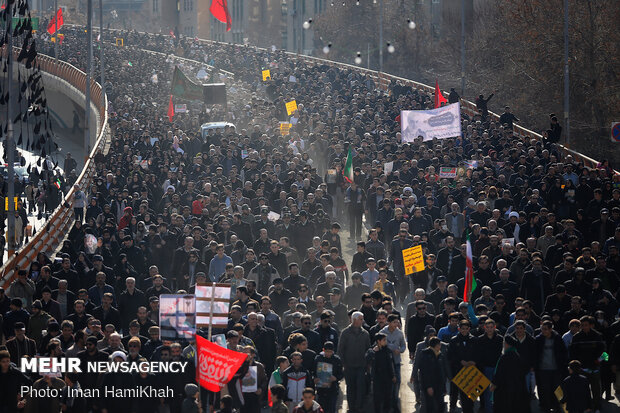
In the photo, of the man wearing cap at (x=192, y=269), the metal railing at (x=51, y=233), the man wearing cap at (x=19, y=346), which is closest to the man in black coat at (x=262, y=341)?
the man wearing cap at (x=19, y=346)

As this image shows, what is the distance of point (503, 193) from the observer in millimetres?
22828

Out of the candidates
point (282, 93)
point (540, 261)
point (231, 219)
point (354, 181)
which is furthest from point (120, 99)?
point (540, 261)

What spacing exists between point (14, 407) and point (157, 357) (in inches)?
67.2

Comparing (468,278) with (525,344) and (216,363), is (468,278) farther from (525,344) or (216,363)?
(216,363)

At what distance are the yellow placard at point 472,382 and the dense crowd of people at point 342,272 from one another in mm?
115

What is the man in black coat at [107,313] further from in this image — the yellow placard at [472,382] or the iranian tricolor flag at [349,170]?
the iranian tricolor flag at [349,170]

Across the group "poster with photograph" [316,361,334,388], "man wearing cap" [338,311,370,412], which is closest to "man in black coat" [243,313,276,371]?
"man wearing cap" [338,311,370,412]

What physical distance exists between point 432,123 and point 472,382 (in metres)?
14.7

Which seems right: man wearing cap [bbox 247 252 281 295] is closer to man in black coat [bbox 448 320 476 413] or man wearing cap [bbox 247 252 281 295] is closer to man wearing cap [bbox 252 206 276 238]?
man wearing cap [bbox 252 206 276 238]

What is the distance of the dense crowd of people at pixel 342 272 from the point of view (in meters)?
14.4

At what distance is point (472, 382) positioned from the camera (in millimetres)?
14680

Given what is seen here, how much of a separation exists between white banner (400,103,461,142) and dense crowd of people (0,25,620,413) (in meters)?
0.47

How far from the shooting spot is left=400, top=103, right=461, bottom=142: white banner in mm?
28453

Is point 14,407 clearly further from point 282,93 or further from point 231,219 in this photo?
point 282,93
